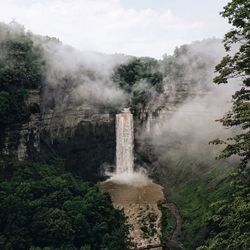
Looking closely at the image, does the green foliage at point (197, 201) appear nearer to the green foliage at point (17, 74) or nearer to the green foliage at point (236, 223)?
the green foliage at point (17, 74)

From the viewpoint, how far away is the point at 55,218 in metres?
47.1

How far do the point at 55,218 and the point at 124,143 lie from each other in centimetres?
2986

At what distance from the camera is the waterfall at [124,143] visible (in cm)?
7488

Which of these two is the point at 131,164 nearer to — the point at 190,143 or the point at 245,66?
the point at 190,143

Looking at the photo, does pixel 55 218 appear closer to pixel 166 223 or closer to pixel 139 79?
pixel 166 223

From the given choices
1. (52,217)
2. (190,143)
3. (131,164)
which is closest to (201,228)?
(52,217)

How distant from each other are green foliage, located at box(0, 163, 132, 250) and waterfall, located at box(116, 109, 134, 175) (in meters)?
20.4

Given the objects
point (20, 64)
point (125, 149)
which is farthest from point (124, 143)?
point (20, 64)

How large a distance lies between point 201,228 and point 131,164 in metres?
26.5

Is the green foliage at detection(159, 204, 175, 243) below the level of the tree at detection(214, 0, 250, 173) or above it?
below

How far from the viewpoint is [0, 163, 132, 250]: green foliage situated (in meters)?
45.6

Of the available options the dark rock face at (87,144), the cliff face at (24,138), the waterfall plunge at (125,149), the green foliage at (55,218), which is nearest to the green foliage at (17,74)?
the cliff face at (24,138)

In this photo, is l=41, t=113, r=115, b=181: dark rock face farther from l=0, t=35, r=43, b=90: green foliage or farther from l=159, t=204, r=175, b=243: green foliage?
l=159, t=204, r=175, b=243: green foliage

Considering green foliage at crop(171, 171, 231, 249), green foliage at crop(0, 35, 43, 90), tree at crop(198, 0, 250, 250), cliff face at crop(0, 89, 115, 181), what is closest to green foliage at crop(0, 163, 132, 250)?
cliff face at crop(0, 89, 115, 181)
